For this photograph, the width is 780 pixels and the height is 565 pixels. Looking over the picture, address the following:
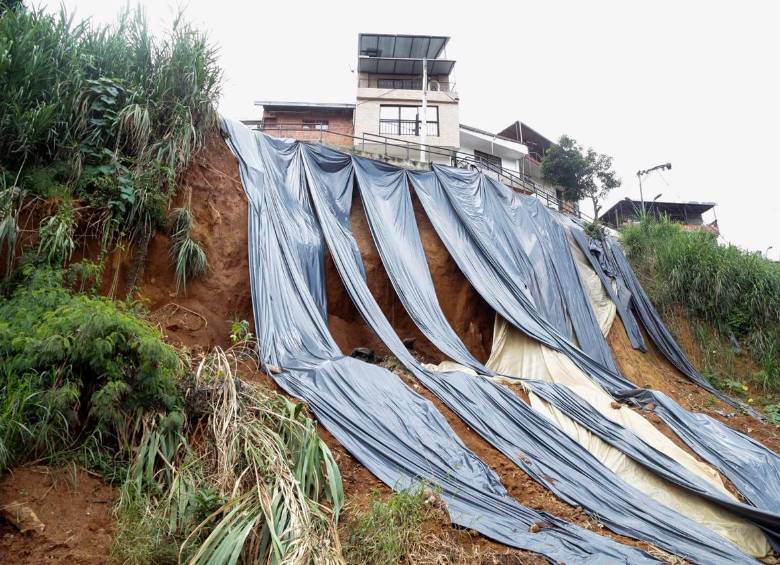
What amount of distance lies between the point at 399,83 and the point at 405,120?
228 cm

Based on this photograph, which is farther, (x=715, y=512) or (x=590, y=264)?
(x=590, y=264)

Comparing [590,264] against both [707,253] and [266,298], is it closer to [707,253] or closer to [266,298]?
[707,253]

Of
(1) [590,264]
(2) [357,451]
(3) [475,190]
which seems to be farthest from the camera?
(1) [590,264]

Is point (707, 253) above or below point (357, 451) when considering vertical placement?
above

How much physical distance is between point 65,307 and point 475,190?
265 inches

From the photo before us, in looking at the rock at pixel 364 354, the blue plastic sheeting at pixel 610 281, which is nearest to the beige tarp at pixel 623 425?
the rock at pixel 364 354

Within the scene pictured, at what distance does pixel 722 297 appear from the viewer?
1040cm

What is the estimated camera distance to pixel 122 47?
596 cm

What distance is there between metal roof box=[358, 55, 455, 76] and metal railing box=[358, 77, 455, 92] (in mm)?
254

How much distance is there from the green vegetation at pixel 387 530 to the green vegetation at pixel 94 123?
339 cm

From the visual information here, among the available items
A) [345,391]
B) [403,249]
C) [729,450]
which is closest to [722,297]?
[729,450]

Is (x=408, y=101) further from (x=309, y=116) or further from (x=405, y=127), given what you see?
(x=309, y=116)

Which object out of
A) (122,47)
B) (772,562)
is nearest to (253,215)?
(122,47)

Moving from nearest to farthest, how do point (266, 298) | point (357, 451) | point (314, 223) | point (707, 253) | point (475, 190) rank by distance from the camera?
point (357, 451), point (266, 298), point (314, 223), point (475, 190), point (707, 253)
